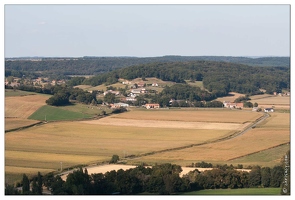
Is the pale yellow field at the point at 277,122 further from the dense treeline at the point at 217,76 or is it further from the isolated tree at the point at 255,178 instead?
the dense treeline at the point at 217,76

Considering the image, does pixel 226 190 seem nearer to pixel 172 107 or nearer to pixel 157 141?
pixel 157 141

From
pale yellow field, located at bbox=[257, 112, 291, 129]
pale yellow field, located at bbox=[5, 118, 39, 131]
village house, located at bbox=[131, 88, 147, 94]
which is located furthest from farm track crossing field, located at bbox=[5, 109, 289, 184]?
village house, located at bbox=[131, 88, 147, 94]

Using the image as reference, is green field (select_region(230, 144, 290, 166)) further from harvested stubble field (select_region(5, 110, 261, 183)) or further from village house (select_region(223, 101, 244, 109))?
village house (select_region(223, 101, 244, 109))

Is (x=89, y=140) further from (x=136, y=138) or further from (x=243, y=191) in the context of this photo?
(x=243, y=191)

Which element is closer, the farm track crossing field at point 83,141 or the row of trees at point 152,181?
the row of trees at point 152,181

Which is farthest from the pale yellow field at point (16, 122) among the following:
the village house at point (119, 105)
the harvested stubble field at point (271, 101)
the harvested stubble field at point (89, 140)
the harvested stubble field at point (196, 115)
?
the harvested stubble field at point (271, 101)
